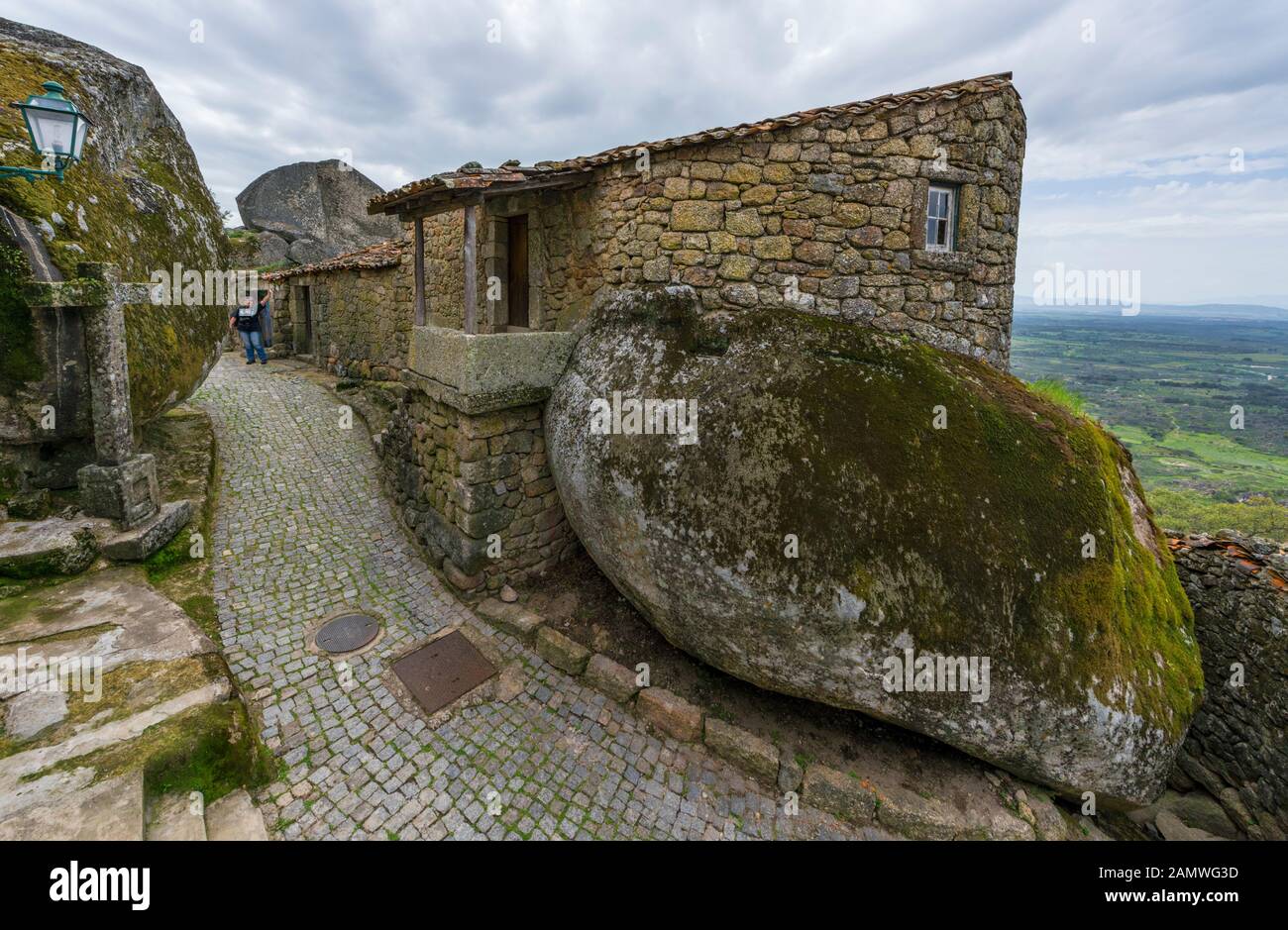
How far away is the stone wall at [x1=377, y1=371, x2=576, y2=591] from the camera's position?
634 centimetres

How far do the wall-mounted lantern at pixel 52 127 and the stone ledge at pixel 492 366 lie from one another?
3.19 meters

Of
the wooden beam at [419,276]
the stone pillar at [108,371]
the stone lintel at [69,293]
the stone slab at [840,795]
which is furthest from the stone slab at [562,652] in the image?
the stone lintel at [69,293]

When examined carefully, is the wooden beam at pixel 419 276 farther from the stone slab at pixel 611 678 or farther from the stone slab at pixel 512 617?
the stone slab at pixel 611 678

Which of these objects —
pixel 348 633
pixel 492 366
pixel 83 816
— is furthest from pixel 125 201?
pixel 83 816

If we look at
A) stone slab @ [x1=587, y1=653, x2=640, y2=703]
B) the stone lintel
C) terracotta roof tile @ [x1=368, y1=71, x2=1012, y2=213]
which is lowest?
stone slab @ [x1=587, y1=653, x2=640, y2=703]

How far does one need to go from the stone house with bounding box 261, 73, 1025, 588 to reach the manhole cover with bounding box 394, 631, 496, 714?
3.30 feet

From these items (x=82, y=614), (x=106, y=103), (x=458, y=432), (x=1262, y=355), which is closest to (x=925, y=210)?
(x=458, y=432)

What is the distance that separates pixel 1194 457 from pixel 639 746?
51318 millimetres

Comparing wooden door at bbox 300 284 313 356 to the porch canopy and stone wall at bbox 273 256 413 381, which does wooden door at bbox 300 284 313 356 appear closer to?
stone wall at bbox 273 256 413 381

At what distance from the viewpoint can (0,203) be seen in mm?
5219

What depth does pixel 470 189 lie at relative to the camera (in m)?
5.44

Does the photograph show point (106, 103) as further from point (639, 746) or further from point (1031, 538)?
point (1031, 538)

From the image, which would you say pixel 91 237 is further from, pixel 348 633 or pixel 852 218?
pixel 852 218

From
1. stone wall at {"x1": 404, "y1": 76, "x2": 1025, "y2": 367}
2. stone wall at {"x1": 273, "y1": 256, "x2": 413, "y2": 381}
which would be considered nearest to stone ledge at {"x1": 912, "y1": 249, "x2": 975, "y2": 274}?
stone wall at {"x1": 404, "y1": 76, "x2": 1025, "y2": 367}
